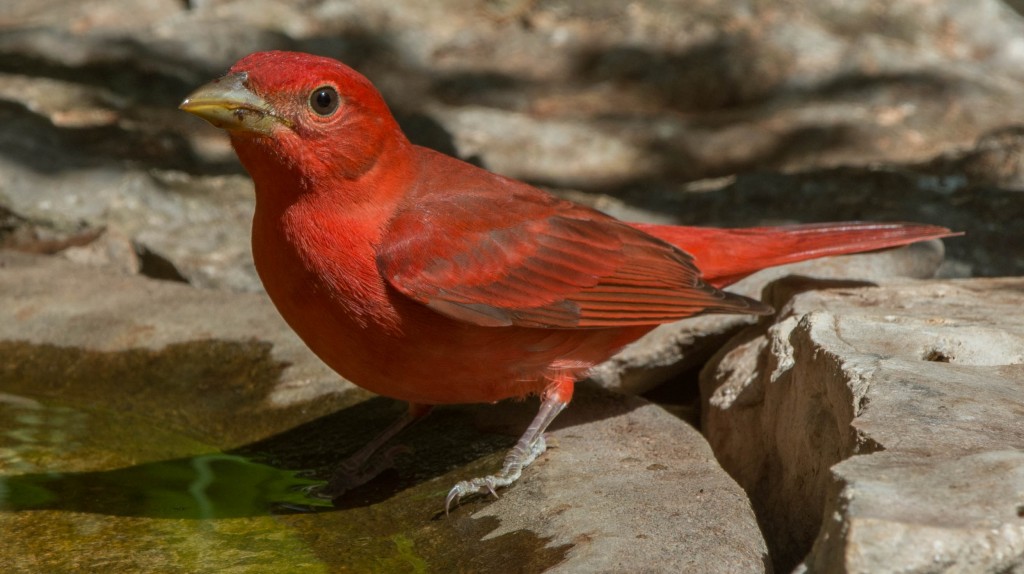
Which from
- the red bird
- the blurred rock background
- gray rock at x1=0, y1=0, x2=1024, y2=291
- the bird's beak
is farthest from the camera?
gray rock at x1=0, y1=0, x2=1024, y2=291

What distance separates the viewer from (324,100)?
3.58 meters

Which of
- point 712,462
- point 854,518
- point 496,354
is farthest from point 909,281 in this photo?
point 854,518

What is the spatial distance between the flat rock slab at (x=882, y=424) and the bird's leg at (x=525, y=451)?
59 centimetres

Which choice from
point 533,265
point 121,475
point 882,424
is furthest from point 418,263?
point 882,424

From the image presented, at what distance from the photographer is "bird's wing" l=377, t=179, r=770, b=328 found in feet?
12.0

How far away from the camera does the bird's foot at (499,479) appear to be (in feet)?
11.7

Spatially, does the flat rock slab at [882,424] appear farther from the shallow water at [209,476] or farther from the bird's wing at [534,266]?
the shallow water at [209,476]

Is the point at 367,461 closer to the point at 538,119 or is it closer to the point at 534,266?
the point at 534,266

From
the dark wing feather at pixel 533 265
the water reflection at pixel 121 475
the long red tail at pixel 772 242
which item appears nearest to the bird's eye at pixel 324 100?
the dark wing feather at pixel 533 265

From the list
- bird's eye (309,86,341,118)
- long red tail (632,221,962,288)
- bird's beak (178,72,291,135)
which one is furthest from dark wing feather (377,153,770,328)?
bird's beak (178,72,291,135)

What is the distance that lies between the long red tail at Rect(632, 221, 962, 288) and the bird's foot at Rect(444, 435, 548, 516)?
1065mm

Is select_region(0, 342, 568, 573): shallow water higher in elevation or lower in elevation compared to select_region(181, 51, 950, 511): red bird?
lower

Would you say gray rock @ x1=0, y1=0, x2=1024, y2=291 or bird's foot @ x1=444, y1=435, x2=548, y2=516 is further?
gray rock @ x1=0, y1=0, x2=1024, y2=291

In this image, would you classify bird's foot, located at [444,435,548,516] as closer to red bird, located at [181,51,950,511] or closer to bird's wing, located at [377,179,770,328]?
red bird, located at [181,51,950,511]
